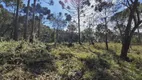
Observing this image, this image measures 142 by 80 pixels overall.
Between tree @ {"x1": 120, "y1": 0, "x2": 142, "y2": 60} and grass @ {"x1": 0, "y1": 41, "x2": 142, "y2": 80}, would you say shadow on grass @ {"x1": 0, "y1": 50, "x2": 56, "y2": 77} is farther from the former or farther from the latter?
tree @ {"x1": 120, "y1": 0, "x2": 142, "y2": 60}

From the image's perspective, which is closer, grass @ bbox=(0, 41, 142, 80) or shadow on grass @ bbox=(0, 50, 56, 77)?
grass @ bbox=(0, 41, 142, 80)

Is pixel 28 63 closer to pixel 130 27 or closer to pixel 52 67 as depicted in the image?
pixel 52 67

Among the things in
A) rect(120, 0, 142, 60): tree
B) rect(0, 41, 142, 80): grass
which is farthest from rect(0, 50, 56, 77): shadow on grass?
rect(120, 0, 142, 60): tree

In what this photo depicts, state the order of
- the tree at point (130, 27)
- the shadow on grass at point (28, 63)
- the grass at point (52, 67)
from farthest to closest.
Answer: the tree at point (130, 27)
the shadow on grass at point (28, 63)
the grass at point (52, 67)

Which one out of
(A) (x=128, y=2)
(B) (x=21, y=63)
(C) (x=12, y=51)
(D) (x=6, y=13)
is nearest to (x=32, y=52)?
(C) (x=12, y=51)

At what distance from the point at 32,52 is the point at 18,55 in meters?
1.06

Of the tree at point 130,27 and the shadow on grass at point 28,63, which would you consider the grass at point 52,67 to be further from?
the tree at point 130,27

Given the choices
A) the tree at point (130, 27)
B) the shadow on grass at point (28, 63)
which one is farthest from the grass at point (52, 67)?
the tree at point (130, 27)

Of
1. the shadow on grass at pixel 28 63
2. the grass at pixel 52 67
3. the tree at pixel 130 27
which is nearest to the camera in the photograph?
the grass at pixel 52 67

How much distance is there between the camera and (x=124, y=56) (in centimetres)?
1477

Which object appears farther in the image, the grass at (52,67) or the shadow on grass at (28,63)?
the shadow on grass at (28,63)

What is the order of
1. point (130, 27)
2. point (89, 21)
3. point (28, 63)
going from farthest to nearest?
point (89, 21), point (130, 27), point (28, 63)

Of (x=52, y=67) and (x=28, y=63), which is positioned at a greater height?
(x=28, y=63)

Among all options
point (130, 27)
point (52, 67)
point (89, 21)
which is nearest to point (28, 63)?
point (52, 67)
